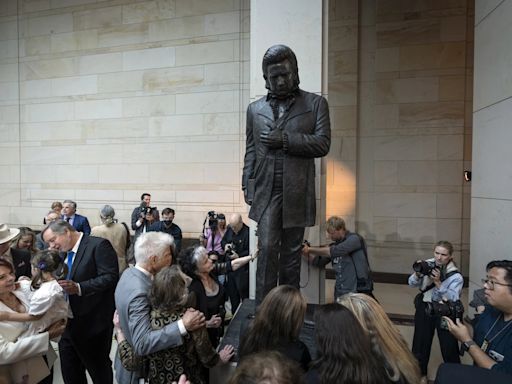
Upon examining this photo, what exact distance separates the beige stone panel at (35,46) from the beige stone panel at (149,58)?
2281mm

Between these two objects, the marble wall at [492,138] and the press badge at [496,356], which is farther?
the marble wall at [492,138]

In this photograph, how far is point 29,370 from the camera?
2.18 m

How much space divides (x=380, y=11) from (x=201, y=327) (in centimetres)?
737

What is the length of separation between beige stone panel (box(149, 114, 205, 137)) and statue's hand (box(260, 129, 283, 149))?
19.0ft

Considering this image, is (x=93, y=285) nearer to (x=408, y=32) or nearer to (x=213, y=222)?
(x=213, y=222)

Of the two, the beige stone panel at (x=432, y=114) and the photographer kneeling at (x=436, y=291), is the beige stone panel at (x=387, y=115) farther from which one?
the photographer kneeling at (x=436, y=291)

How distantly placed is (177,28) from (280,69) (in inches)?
263

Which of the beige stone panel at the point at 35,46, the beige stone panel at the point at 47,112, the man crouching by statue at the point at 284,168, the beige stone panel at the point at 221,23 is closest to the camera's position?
the man crouching by statue at the point at 284,168

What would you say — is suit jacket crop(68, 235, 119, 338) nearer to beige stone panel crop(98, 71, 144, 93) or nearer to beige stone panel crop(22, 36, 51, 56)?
beige stone panel crop(98, 71, 144, 93)

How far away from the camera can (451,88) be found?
710 centimetres

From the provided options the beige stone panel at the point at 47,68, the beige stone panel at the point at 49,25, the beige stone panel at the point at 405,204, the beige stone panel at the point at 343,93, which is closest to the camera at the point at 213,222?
the beige stone panel at the point at 405,204

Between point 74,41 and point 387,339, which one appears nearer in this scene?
point 387,339

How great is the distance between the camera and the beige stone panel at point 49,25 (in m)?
9.38

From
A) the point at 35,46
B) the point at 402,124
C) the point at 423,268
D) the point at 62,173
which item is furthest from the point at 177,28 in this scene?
the point at 423,268
